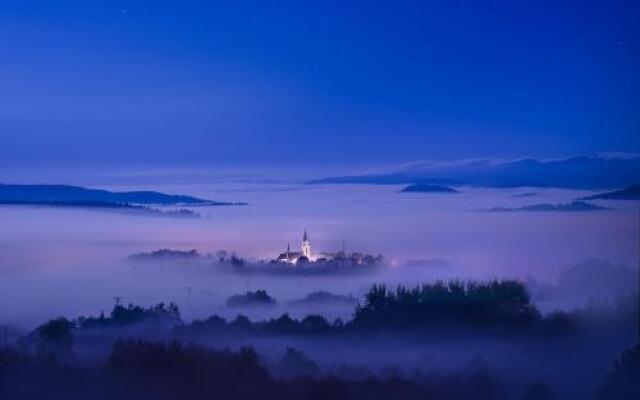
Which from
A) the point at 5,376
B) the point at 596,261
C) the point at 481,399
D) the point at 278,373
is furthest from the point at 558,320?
the point at 5,376

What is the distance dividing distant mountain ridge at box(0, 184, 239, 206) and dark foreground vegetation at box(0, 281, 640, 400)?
0.79m

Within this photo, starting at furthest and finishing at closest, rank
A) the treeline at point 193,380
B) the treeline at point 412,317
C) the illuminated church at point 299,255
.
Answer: the illuminated church at point 299,255, the treeline at point 412,317, the treeline at point 193,380

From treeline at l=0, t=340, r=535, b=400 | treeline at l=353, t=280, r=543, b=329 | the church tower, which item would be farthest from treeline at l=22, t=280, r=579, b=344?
the church tower

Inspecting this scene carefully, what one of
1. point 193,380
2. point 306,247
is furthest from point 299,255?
point 193,380

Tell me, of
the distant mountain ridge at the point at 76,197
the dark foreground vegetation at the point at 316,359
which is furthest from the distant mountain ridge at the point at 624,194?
the distant mountain ridge at the point at 76,197

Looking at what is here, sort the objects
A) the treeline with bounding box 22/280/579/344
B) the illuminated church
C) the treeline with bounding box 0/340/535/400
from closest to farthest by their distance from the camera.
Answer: the treeline with bounding box 0/340/535/400 < the treeline with bounding box 22/280/579/344 < the illuminated church

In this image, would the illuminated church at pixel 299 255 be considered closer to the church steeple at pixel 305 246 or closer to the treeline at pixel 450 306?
the church steeple at pixel 305 246

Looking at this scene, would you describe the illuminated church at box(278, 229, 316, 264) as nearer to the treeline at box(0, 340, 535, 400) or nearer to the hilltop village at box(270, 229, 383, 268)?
the hilltop village at box(270, 229, 383, 268)

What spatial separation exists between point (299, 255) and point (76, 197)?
1.61 metres

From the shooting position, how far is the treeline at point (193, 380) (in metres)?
4.82

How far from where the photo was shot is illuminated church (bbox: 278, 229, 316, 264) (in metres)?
5.34

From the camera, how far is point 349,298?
17.6 feet

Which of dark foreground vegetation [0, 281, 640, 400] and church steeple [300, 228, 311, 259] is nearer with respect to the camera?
dark foreground vegetation [0, 281, 640, 400]

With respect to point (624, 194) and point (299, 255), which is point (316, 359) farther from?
point (624, 194)
